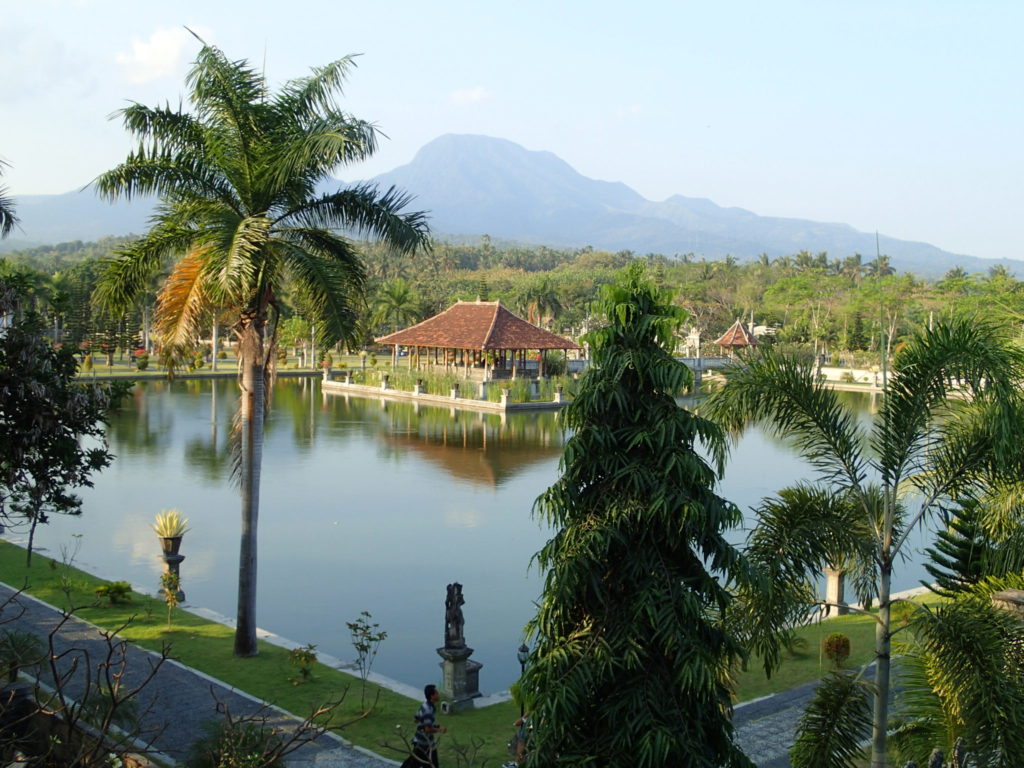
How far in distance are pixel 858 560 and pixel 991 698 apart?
1384 mm

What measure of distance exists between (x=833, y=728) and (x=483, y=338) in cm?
3695

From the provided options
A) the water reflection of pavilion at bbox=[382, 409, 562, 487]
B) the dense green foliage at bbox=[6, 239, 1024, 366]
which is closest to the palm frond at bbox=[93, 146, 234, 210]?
the water reflection of pavilion at bbox=[382, 409, 562, 487]

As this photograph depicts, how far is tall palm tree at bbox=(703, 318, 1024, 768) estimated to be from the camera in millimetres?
6785

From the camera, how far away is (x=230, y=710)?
9414 mm

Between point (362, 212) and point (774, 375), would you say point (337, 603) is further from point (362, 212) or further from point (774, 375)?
point (774, 375)

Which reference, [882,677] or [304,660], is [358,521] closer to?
[304,660]

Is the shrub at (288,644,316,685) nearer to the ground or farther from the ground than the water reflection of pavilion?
nearer to the ground

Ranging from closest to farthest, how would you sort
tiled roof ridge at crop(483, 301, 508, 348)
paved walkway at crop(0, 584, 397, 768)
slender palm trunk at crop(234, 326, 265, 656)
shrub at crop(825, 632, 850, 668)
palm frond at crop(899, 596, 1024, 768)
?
palm frond at crop(899, 596, 1024, 768)
paved walkway at crop(0, 584, 397, 768)
shrub at crop(825, 632, 850, 668)
slender palm trunk at crop(234, 326, 265, 656)
tiled roof ridge at crop(483, 301, 508, 348)

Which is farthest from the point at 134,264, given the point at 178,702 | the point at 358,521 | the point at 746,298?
the point at 746,298

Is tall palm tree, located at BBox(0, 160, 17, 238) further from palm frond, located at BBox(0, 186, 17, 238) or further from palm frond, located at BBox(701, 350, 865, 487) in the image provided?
palm frond, located at BBox(701, 350, 865, 487)

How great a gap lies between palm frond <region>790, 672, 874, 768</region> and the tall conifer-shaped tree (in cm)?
88

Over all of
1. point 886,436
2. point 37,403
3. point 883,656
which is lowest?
point 883,656

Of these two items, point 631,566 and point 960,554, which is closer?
point 631,566

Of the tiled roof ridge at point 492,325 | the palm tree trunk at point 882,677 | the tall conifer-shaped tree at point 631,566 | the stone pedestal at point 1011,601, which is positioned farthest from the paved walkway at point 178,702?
the tiled roof ridge at point 492,325
